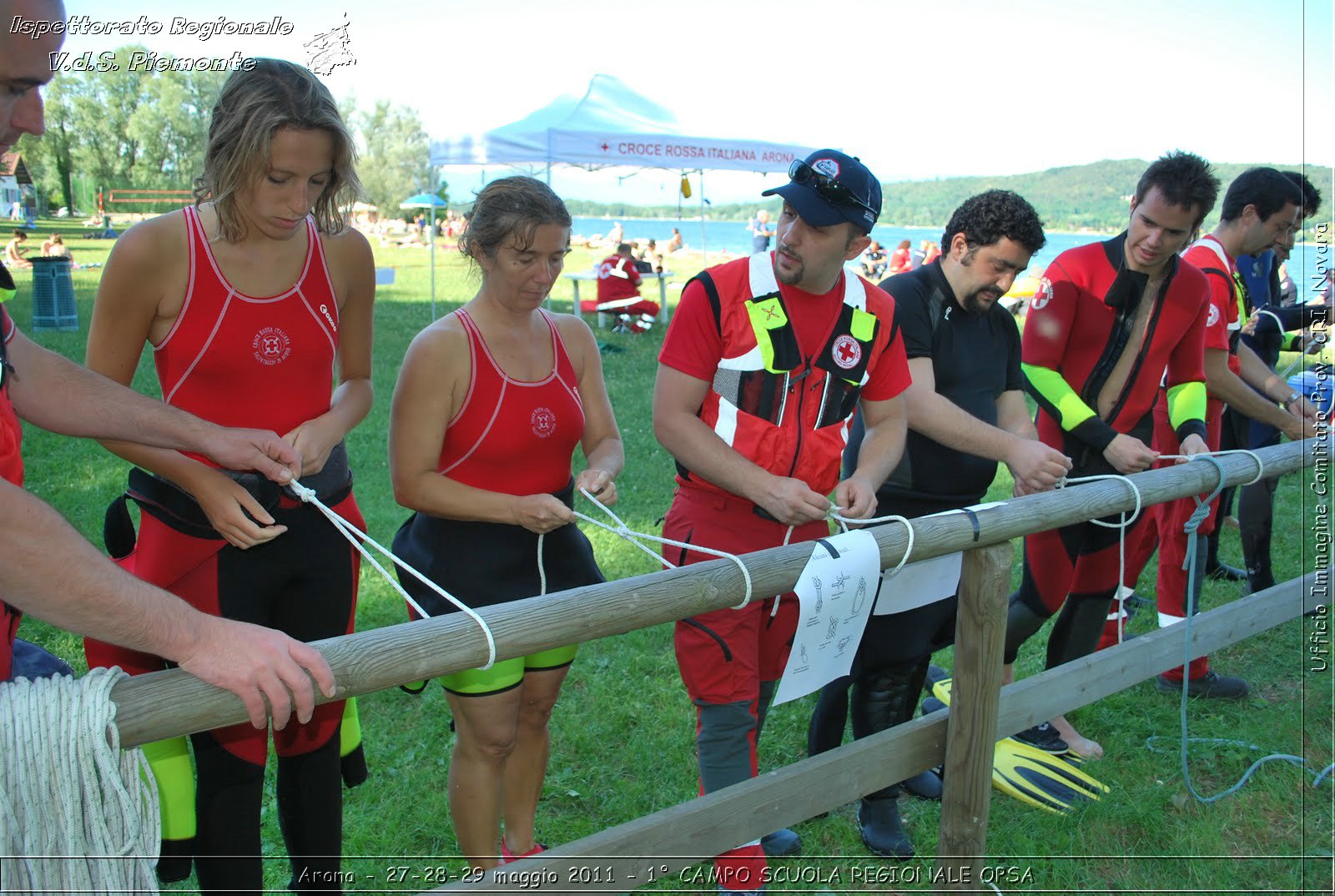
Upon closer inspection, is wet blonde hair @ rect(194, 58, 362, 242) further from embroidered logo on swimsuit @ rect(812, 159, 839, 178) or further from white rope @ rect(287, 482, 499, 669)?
embroidered logo on swimsuit @ rect(812, 159, 839, 178)

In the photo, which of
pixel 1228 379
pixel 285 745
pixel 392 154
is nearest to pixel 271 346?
pixel 285 745

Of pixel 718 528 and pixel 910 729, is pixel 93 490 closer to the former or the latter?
pixel 718 528

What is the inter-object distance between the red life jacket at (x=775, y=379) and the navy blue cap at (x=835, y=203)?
185 mm

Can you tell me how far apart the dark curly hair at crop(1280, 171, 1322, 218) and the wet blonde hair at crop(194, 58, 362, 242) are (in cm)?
451

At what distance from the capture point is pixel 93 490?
6242 millimetres

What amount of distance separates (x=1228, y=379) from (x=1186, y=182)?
1261 millimetres

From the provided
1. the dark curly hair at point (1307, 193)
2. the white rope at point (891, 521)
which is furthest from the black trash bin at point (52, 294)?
the dark curly hair at point (1307, 193)

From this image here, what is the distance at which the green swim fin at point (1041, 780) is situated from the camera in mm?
3490

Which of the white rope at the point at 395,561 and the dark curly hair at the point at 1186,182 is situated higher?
the dark curly hair at the point at 1186,182

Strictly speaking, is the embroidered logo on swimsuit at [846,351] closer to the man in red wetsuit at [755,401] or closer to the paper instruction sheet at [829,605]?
the man in red wetsuit at [755,401]

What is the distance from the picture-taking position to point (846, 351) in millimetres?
2674

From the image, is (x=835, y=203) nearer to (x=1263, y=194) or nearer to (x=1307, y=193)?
(x=1263, y=194)

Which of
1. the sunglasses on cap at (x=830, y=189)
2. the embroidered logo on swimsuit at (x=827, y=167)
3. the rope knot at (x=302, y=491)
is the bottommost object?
the rope knot at (x=302, y=491)

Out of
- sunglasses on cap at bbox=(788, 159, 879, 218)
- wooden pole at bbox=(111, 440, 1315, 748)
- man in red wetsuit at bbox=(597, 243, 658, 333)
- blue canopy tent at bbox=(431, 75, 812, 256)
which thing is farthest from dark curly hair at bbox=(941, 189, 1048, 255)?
blue canopy tent at bbox=(431, 75, 812, 256)
